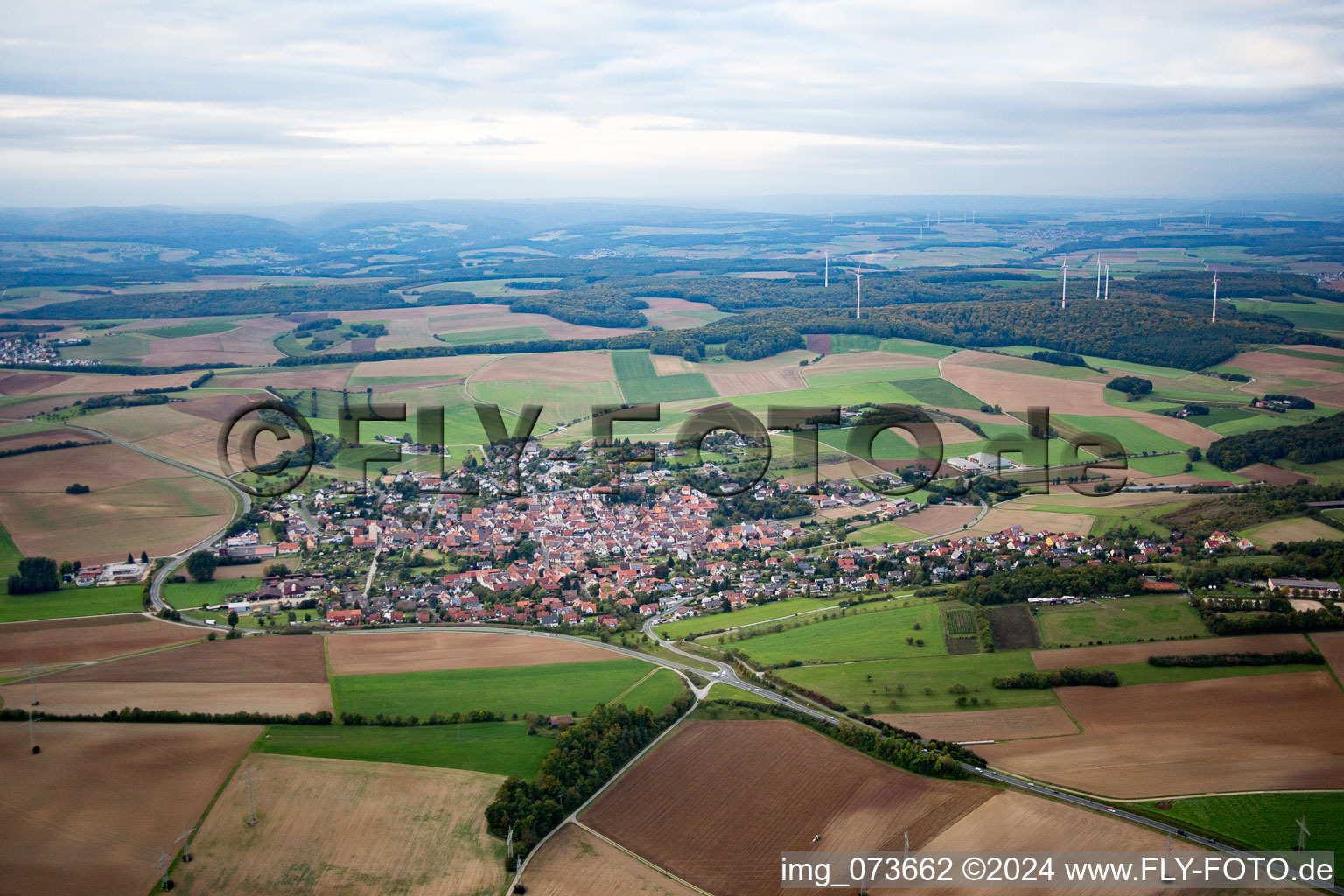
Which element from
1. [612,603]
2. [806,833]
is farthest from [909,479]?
[806,833]

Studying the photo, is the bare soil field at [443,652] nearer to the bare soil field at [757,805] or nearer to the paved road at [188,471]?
the bare soil field at [757,805]

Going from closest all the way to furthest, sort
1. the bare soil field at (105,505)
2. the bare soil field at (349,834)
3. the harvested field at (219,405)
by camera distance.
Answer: the bare soil field at (349,834), the bare soil field at (105,505), the harvested field at (219,405)

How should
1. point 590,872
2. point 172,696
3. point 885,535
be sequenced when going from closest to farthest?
point 590,872 → point 172,696 → point 885,535

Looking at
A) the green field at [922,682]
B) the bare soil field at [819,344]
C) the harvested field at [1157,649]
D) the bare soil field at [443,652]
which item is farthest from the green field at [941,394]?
the bare soil field at [443,652]

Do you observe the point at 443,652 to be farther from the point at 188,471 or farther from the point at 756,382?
the point at 756,382

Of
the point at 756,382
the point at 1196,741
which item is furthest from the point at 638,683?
the point at 756,382

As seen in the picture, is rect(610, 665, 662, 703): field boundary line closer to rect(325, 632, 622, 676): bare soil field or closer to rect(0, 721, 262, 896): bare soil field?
rect(325, 632, 622, 676): bare soil field

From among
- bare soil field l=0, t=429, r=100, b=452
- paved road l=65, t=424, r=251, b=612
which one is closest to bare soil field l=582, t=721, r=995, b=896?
paved road l=65, t=424, r=251, b=612
